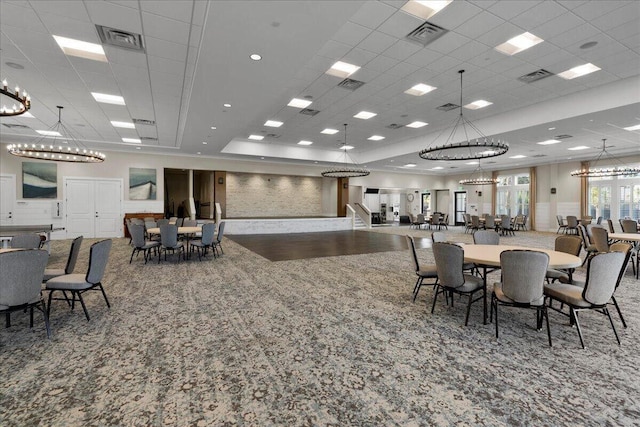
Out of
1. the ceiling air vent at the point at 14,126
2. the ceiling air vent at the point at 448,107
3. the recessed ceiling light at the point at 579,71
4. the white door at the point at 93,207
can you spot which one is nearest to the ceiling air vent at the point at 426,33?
the recessed ceiling light at the point at 579,71

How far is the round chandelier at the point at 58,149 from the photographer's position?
752cm

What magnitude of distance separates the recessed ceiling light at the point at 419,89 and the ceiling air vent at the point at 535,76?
1770mm

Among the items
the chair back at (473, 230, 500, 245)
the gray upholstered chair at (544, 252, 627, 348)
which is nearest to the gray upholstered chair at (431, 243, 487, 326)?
the gray upholstered chair at (544, 252, 627, 348)

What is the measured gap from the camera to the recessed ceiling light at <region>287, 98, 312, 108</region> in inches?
313

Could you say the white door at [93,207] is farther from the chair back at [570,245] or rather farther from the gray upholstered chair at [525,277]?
the chair back at [570,245]

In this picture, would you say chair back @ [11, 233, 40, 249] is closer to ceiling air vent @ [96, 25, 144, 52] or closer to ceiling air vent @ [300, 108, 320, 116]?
ceiling air vent @ [96, 25, 144, 52]

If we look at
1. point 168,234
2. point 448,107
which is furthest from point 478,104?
point 168,234

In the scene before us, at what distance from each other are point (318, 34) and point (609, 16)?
13.4ft

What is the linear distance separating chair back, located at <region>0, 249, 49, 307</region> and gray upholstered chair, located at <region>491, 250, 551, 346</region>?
4.64 m

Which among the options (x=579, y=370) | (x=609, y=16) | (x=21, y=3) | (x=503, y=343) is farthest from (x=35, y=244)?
(x=609, y=16)

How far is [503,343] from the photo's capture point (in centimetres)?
308

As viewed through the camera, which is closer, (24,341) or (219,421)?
(219,421)

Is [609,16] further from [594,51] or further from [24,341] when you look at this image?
[24,341]

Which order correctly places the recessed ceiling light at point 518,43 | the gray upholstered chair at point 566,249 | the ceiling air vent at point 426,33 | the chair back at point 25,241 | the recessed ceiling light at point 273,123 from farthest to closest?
the recessed ceiling light at point 273,123
the recessed ceiling light at point 518,43
the chair back at point 25,241
the ceiling air vent at point 426,33
the gray upholstered chair at point 566,249
